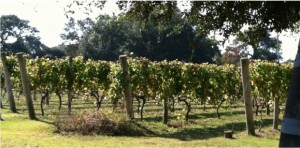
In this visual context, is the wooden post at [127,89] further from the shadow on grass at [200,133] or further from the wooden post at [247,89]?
the wooden post at [247,89]

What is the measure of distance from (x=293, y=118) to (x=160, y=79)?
558 inches

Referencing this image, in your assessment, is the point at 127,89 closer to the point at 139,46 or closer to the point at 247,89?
the point at 247,89

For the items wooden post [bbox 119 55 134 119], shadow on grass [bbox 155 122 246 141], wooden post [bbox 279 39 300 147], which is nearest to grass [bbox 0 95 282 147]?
shadow on grass [bbox 155 122 246 141]

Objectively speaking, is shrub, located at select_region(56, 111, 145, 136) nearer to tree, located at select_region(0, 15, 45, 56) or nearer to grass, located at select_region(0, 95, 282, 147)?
grass, located at select_region(0, 95, 282, 147)

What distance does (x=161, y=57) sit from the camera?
6681cm

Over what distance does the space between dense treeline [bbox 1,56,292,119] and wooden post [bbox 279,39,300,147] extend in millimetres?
11074

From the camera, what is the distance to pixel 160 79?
17.8 m

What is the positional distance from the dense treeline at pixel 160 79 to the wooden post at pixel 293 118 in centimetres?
1107

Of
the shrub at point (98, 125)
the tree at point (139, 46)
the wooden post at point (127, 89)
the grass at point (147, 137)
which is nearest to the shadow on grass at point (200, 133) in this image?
the grass at point (147, 137)

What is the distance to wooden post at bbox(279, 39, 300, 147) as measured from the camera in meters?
3.56

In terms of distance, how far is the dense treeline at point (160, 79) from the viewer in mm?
16750

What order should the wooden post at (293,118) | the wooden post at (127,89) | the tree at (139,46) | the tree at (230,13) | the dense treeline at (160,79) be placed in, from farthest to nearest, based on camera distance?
the tree at (139,46)
the dense treeline at (160,79)
the wooden post at (127,89)
the tree at (230,13)
the wooden post at (293,118)

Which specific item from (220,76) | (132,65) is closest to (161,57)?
(220,76)

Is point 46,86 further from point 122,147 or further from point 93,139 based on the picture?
point 122,147
